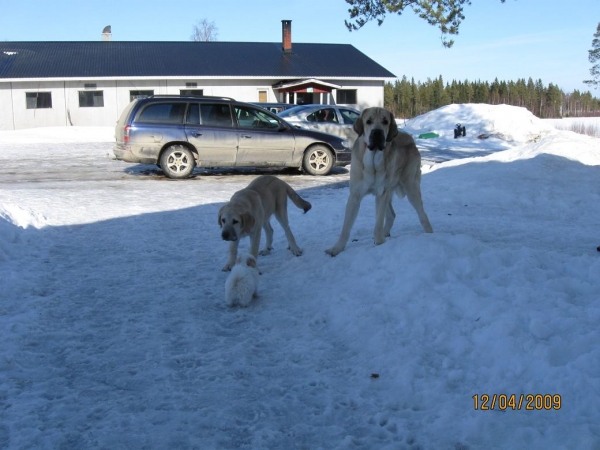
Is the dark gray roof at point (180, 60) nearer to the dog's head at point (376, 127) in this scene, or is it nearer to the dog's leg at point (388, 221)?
the dog's leg at point (388, 221)

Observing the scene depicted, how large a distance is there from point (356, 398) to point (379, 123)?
10.8 ft

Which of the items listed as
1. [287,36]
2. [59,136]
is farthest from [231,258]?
[287,36]

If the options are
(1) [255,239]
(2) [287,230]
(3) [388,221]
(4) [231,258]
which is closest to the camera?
(1) [255,239]

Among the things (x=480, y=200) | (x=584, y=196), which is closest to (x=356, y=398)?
(x=480, y=200)

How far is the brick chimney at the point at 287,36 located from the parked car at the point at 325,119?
77.3ft

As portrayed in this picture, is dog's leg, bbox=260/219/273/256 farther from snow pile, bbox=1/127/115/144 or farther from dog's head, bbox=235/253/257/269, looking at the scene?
snow pile, bbox=1/127/115/144

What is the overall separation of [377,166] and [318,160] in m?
8.58

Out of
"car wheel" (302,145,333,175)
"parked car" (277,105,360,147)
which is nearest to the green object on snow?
"parked car" (277,105,360,147)

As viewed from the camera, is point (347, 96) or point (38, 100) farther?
point (347, 96)

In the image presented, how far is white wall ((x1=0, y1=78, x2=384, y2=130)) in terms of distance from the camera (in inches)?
1383

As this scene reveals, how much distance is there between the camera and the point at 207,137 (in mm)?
13883

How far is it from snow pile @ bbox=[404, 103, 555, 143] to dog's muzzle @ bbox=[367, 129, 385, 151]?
24.6 metres

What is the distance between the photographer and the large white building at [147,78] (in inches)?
1388

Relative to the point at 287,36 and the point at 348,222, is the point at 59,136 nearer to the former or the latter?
the point at 287,36
